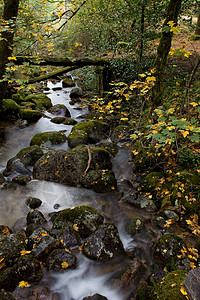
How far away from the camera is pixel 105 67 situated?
10.4m

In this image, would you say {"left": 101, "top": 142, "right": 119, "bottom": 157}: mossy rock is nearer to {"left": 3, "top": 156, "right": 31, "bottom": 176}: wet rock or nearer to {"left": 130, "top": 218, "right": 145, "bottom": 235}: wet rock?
{"left": 3, "top": 156, "right": 31, "bottom": 176}: wet rock

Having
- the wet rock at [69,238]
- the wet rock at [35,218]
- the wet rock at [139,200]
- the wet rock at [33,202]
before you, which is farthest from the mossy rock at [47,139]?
the wet rock at [69,238]

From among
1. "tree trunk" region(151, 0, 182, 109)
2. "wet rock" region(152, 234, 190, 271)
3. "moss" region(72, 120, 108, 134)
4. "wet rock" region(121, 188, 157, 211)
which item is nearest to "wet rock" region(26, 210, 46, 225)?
"wet rock" region(121, 188, 157, 211)

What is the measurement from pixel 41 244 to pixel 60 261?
50cm

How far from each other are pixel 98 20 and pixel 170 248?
34.2 feet

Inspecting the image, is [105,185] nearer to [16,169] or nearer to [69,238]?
[69,238]

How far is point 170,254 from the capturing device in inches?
146

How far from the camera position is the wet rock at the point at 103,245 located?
4035 millimetres

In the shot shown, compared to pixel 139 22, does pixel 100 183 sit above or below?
Answer: below

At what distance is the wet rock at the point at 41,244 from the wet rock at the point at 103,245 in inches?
25.9

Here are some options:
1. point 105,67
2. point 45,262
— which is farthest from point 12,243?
point 105,67

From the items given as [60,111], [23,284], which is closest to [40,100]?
[60,111]

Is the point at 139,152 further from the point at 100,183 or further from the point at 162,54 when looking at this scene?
the point at 162,54

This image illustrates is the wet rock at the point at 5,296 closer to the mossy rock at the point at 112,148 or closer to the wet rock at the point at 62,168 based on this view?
the wet rock at the point at 62,168
